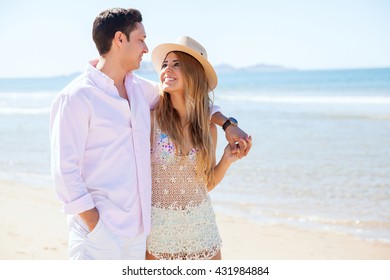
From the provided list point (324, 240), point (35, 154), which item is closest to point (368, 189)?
point (324, 240)

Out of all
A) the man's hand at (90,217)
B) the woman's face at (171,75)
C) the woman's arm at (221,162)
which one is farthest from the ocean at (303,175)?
the man's hand at (90,217)

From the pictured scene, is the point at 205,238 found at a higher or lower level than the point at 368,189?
higher

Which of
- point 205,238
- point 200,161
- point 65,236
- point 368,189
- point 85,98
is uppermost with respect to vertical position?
point 85,98

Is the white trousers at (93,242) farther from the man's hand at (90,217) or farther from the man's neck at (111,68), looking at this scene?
the man's neck at (111,68)

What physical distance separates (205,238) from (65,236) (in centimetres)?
321

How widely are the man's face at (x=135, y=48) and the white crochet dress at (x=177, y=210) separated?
0.49 meters

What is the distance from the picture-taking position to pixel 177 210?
A: 316 cm

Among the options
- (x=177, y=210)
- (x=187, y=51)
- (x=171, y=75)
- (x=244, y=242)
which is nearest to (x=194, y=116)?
(x=171, y=75)

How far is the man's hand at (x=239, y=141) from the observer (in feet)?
10.4

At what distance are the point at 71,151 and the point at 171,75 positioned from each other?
890 mm

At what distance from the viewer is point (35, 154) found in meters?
10.9

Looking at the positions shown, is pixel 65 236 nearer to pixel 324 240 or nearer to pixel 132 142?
pixel 324 240

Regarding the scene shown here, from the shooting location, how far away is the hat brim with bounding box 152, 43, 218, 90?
327 centimetres

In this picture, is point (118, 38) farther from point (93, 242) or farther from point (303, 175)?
point (303, 175)
